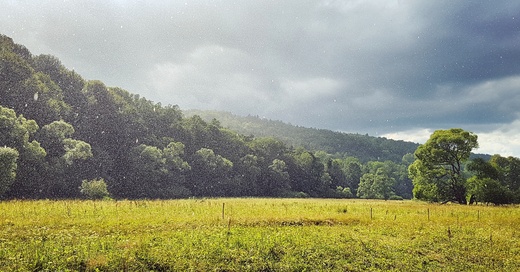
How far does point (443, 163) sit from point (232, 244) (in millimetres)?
47729

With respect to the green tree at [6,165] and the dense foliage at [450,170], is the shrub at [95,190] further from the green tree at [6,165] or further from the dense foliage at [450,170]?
the dense foliage at [450,170]

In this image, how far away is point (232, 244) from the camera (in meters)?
15.4

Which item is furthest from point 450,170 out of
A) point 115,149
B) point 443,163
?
point 115,149

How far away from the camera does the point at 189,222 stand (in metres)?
19.7

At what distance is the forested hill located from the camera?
1823 inches

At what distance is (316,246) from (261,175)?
81.6m

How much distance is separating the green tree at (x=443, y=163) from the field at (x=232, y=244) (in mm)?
29024

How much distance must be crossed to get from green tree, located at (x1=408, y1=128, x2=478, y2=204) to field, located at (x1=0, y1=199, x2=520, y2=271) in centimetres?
2902

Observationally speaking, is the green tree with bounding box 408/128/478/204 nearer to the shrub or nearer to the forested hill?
the forested hill

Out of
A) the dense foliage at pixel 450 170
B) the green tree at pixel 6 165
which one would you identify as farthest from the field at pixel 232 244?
the dense foliage at pixel 450 170

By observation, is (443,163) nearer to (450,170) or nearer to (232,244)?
(450,170)

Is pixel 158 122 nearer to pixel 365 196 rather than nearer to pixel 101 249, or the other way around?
pixel 365 196

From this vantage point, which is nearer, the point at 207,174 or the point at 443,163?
the point at 443,163

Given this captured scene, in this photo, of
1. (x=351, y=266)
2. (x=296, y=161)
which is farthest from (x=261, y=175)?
(x=351, y=266)
